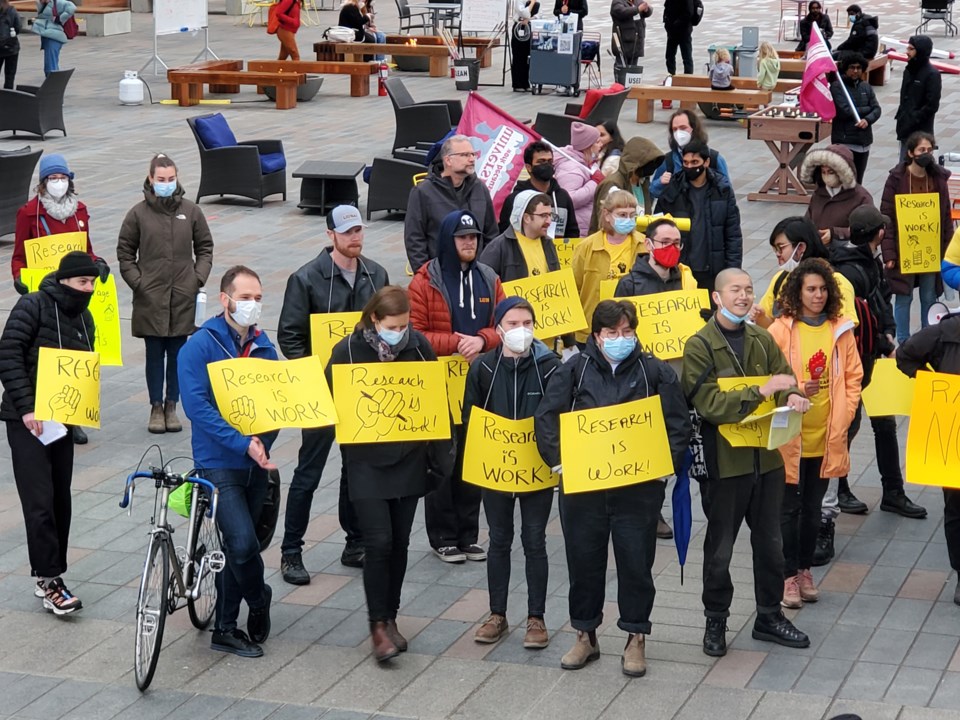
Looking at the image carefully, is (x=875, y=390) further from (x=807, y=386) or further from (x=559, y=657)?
(x=559, y=657)

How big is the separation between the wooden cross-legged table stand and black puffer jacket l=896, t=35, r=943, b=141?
154 centimetres

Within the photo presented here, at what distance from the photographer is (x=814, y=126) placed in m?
18.2

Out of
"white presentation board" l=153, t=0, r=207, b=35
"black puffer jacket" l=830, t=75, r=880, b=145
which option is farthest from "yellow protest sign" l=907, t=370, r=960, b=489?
"white presentation board" l=153, t=0, r=207, b=35

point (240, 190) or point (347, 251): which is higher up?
point (347, 251)

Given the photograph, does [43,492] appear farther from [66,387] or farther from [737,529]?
[737,529]

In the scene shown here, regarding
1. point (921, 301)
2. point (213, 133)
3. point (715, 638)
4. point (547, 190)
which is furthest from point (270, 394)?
point (213, 133)

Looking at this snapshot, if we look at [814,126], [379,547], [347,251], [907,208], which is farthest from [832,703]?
[814,126]

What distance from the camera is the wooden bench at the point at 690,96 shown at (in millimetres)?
23844

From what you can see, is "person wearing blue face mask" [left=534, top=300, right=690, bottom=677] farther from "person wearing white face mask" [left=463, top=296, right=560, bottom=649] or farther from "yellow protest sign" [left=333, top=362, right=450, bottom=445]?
"yellow protest sign" [left=333, top=362, right=450, bottom=445]

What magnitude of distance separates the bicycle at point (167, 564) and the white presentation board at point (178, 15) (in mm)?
22556

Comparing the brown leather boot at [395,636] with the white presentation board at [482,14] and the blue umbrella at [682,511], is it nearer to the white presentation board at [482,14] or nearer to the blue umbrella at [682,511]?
the blue umbrella at [682,511]

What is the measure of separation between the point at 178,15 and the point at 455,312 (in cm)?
2259

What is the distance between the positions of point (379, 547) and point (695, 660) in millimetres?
1562

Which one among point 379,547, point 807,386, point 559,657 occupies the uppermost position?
point 807,386
